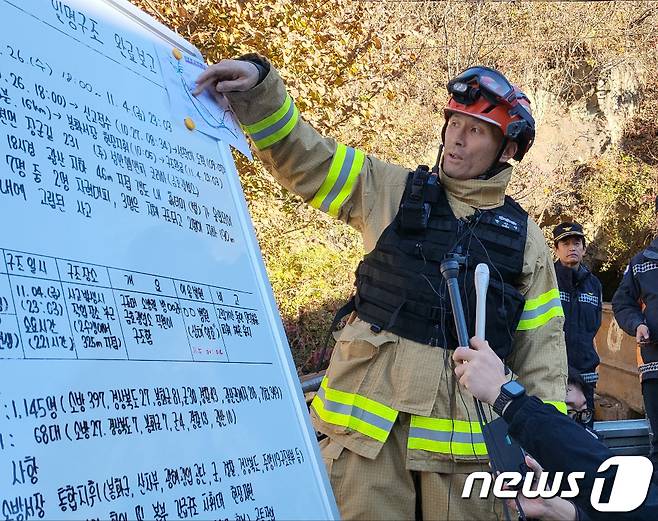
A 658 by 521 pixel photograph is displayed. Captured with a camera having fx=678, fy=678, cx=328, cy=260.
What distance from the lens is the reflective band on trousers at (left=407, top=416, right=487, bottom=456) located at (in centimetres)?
250

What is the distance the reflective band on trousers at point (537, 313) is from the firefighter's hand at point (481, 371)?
2.59 ft

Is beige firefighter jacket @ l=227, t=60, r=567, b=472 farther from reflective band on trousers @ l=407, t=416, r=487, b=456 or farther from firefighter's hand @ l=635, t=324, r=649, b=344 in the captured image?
firefighter's hand @ l=635, t=324, r=649, b=344

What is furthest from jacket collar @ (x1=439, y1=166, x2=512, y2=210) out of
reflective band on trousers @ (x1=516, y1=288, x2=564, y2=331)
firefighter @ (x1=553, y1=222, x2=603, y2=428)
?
firefighter @ (x1=553, y1=222, x2=603, y2=428)

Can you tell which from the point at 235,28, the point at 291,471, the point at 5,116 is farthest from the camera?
the point at 235,28

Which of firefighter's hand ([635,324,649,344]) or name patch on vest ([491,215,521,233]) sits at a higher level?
name patch on vest ([491,215,521,233])

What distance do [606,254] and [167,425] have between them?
1222 cm

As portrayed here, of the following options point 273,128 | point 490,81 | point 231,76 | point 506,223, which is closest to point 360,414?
point 506,223

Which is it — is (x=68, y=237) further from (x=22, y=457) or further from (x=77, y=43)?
(x=77, y=43)

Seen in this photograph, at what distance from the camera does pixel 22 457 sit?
3.46ft

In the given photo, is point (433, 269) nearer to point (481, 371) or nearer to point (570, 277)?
point (481, 371)

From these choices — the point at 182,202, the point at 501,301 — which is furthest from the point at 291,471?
the point at 501,301

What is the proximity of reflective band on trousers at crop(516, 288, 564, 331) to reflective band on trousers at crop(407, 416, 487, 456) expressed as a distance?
530 mm

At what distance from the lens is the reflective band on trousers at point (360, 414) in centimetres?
250

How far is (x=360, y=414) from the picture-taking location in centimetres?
254
